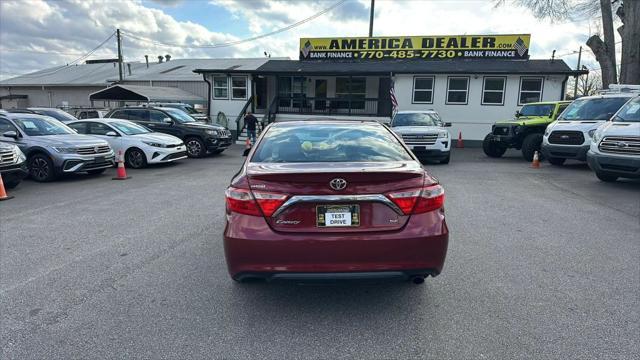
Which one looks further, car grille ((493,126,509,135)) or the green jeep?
car grille ((493,126,509,135))

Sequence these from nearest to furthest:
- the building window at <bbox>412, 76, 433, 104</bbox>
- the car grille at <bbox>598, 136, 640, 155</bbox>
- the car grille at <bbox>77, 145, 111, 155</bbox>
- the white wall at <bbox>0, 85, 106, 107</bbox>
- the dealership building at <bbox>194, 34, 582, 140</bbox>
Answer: the car grille at <bbox>598, 136, 640, 155</bbox>, the car grille at <bbox>77, 145, 111, 155</bbox>, the dealership building at <bbox>194, 34, 582, 140</bbox>, the building window at <bbox>412, 76, 433, 104</bbox>, the white wall at <bbox>0, 85, 106, 107</bbox>

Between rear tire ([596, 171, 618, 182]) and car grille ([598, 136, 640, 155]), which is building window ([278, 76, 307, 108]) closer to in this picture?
rear tire ([596, 171, 618, 182])

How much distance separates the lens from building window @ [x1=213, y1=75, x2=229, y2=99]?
76.6 ft

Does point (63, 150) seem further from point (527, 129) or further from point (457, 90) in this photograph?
point (457, 90)

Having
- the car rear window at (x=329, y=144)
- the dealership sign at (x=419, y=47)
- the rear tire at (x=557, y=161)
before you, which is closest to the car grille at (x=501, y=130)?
the rear tire at (x=557, y=161)

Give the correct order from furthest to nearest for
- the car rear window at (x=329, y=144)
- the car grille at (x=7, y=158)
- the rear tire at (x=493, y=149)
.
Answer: the rear tire at (x=493, y=149) → the car grille at (x=7, y=158) → the car rear window at (x=329, y=144)

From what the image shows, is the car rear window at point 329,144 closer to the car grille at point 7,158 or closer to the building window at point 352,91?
the car grille at point 7,158

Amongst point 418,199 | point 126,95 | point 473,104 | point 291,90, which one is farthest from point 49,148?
point 473,104

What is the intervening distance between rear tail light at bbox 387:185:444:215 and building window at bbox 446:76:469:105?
18.8 metres

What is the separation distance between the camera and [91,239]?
503cm

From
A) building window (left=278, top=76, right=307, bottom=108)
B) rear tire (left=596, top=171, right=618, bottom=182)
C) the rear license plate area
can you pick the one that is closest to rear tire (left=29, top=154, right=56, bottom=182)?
the rear license plate area

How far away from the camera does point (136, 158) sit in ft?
37.9

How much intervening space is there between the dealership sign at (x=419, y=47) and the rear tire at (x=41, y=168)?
1781 centimetres

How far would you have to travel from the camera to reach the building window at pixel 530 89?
19.2m
